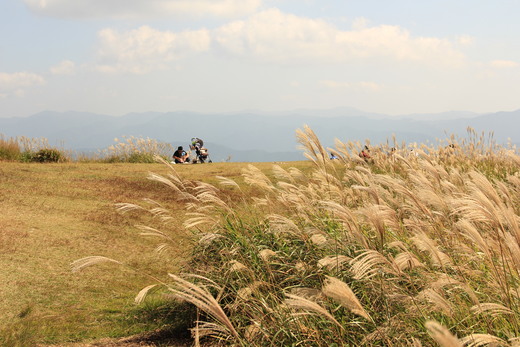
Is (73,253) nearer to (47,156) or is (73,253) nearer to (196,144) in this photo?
(47,156)

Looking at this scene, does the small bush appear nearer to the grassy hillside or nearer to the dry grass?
the grassy hillside

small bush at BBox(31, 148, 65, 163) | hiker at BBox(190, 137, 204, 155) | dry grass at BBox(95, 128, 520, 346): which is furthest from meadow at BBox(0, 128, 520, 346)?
hiker at BBox(190, 137, 204, 155)

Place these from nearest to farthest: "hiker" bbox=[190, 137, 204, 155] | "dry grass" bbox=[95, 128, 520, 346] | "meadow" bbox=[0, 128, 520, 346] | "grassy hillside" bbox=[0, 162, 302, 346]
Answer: "dry grass" bbox=[95, 128, 520, 346]
"meadow" bbox=[0, 128, 520, 346]
"grassy hillside" bbox=[0, 162, 302, 346]
"hiker" bbox=[190, 137, 204, 155]

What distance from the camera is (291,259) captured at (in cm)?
437

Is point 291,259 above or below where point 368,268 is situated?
below

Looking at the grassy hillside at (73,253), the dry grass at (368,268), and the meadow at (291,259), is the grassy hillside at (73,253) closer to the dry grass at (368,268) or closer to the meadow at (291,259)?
the meadow at (291,259)

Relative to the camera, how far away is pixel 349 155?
590cm

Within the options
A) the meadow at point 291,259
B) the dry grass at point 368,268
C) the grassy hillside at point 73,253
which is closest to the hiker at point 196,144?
the grassy hillside at point 73,253

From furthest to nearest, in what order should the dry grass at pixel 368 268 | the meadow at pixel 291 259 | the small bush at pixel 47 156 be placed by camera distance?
the small bush at pixel 47 156
the meadow at pixel 291 259
the dry grass at pixel 368 268

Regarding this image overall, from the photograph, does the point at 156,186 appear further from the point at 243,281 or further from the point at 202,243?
the point at 243,281

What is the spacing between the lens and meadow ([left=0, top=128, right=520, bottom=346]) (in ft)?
8.97

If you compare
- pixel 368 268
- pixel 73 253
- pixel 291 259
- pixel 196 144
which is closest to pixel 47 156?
pixel 196 144

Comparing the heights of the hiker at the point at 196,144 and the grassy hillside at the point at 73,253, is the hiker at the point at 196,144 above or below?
above

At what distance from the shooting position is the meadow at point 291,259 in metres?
2.73
